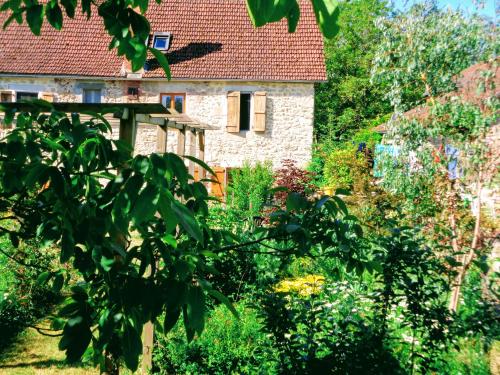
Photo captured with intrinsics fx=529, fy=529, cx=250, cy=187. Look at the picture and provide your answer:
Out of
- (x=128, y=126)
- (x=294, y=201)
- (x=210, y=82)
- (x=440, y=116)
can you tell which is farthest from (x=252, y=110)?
(x=294, y=201)

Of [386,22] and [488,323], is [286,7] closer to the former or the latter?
[488,323]

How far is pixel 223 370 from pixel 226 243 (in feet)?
7.27

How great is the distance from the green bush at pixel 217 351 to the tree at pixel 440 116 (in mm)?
2384

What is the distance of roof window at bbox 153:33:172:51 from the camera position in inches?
700

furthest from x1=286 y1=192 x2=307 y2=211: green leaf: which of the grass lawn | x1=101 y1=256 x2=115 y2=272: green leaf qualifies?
the grass lawn

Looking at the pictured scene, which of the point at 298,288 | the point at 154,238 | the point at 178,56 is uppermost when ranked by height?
the point at 178,56

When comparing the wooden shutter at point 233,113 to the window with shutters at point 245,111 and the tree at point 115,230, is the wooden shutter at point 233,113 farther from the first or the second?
the tree at point 115,230

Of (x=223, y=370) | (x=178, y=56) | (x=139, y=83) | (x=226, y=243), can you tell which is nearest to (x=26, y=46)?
(x=139, y=83)

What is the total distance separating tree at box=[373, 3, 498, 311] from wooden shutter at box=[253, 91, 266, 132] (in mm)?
9865

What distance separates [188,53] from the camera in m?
17.6

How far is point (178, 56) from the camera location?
1748cm

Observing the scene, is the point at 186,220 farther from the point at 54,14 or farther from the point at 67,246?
the point at 54,14

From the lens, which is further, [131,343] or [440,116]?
[440,116]

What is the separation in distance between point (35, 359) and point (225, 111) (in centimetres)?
1328
